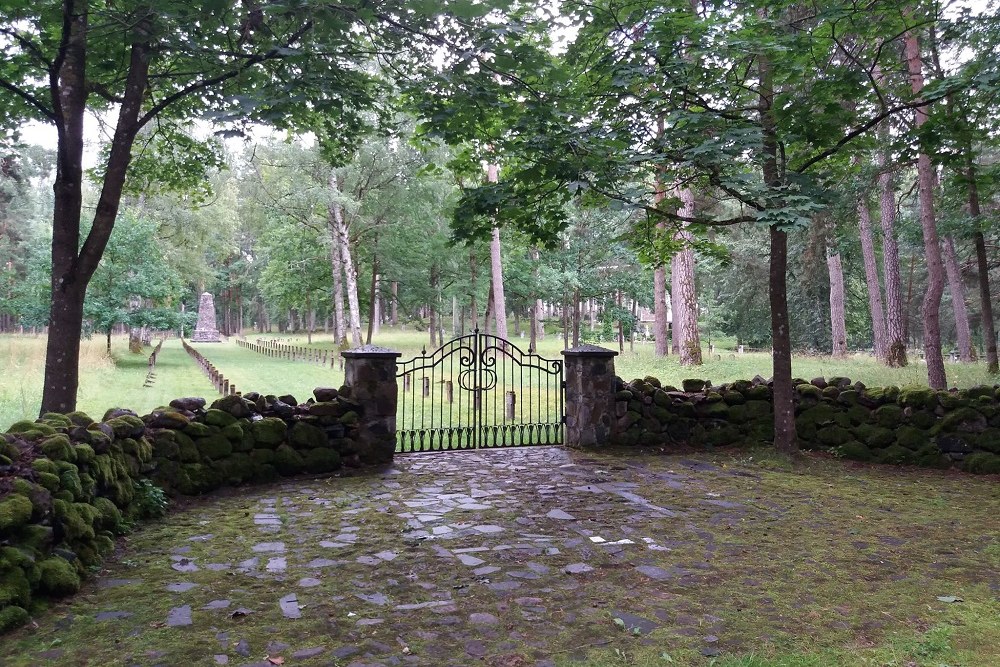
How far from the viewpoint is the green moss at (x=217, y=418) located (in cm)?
695

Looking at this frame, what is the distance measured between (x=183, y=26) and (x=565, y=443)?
6958 mm

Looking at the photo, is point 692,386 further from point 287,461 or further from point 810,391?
point 287,461

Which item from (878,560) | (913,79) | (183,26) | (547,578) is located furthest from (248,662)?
(913,79)

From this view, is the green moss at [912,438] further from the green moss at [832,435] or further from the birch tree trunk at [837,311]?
the birch tree trunk at [837,311]

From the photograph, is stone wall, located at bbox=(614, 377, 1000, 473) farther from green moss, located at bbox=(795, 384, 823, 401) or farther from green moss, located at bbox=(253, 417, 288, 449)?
green moss, located at bbox=(253, 417, 288, 449)

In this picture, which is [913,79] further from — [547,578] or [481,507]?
[547,578]

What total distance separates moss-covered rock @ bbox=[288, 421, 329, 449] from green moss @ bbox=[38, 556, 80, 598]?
367cm

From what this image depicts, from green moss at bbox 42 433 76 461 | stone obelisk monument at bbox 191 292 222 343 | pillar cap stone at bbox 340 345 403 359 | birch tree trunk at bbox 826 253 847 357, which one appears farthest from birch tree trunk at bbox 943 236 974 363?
stone obelisk monument at bbox 191 292 222 343

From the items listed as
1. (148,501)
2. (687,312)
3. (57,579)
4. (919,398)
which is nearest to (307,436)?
(148,501)

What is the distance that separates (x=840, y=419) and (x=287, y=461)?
709 cm

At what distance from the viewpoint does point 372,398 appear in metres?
8.21

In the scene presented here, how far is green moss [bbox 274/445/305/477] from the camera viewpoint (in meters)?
7.47

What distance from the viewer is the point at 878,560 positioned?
473 cm

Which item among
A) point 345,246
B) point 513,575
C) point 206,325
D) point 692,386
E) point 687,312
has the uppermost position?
point 345,246
